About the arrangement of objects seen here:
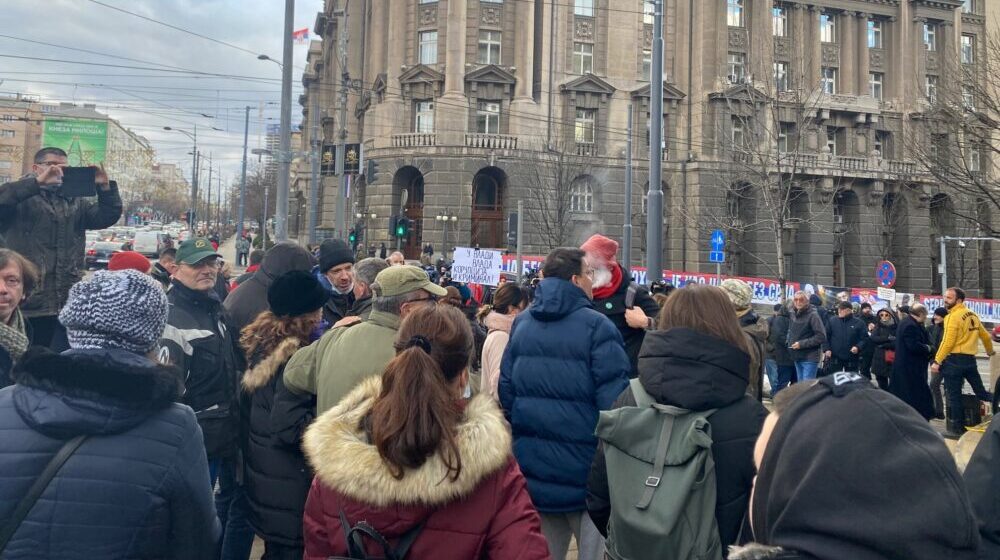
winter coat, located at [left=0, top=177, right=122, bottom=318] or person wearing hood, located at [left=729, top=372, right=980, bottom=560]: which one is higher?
winter coat, located at [left=0, top=177, right=122, bottom=318]

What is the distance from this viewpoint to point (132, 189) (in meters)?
115

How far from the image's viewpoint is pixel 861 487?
1.69 meters

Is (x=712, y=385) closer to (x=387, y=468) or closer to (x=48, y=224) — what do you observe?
(x=387, y=468)

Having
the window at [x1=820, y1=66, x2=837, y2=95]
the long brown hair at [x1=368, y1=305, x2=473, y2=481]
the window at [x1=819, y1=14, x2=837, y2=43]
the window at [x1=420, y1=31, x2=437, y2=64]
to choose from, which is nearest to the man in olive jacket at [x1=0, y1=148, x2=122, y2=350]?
the long brown hair at [x1=368, y1=305, x2=473, y2=481]

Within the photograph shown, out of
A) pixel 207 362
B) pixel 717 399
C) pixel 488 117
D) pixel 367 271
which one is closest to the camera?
pixel 717 399

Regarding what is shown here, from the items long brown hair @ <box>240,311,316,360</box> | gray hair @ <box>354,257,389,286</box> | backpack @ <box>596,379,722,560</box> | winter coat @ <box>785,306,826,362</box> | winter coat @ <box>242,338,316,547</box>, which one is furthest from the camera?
winter coat @ <box>785,306,826,362</box>

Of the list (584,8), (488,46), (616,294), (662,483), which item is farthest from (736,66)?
(662,483)

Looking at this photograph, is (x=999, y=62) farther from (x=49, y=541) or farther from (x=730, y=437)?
(x=49, y=541)

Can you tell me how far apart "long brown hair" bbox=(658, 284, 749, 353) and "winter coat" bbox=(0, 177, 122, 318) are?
4.80 metres

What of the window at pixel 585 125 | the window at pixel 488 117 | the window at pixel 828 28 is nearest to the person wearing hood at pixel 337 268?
the window at pixel 488 117

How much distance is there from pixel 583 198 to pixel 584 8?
1045cm

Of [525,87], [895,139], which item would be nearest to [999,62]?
[525,87]

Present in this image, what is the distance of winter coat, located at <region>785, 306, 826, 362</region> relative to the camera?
12984 mm

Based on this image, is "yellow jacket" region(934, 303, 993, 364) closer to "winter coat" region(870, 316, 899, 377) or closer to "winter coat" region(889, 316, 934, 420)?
"winter coat" region(889, 316, 934, 420)
